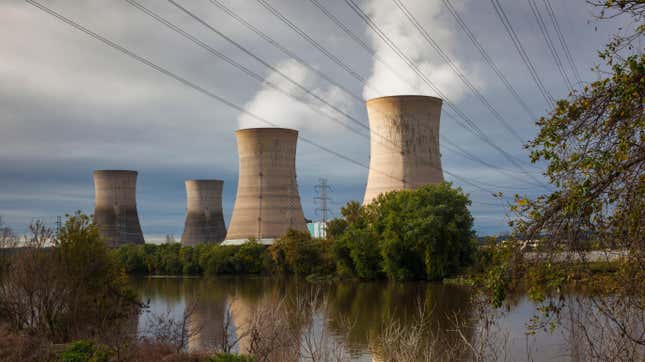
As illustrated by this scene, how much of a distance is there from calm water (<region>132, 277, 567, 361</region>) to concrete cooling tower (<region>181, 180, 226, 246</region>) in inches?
405

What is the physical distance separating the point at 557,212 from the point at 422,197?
2161 cm

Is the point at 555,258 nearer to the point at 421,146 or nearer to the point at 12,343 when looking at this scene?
the point at 12,343

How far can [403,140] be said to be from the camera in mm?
24219

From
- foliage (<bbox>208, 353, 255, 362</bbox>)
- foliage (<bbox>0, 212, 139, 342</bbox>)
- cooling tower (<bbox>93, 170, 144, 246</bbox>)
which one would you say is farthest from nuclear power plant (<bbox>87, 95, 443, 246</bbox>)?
foliage (<bbox>208, 353, 255, 362</bbox>)

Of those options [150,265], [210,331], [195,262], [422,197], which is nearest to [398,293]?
[422,197]

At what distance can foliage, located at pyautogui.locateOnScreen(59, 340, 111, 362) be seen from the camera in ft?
24.1

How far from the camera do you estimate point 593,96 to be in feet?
13.3

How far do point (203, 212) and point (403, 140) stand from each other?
70.2 ft

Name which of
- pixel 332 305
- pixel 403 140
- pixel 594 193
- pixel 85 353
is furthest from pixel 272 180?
pixel 594 193

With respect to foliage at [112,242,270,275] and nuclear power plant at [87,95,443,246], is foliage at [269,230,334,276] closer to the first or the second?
nuclear power plant at [87,95,443,246]

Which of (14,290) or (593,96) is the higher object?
(593,96)

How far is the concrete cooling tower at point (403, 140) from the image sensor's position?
24312 millimetres

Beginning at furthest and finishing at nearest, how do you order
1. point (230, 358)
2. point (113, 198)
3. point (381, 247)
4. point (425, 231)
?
point (113, 198)
point (381, 247)
point (425, 231)
point (230, 358)

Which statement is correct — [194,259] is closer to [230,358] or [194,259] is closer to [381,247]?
[381,247]
